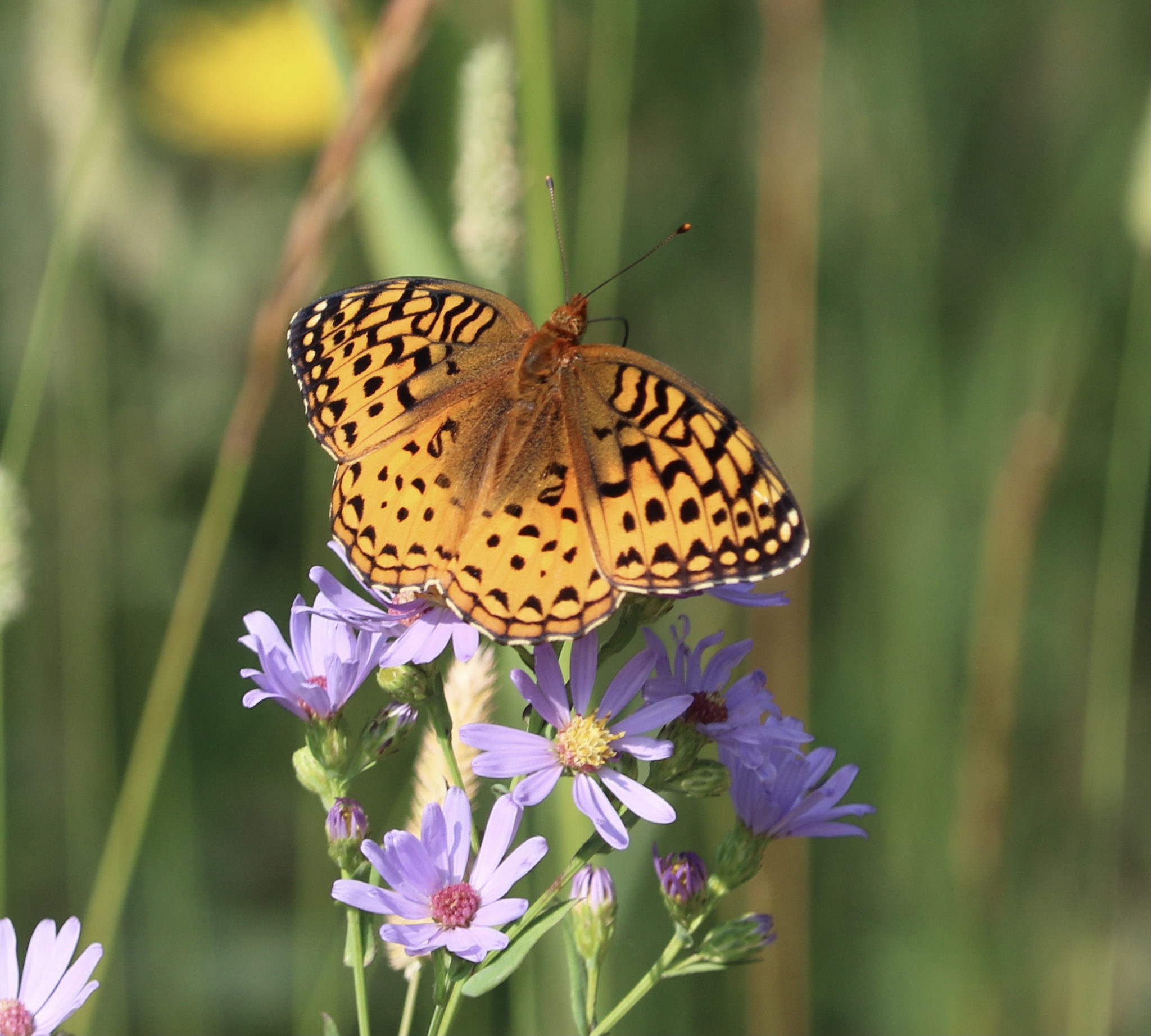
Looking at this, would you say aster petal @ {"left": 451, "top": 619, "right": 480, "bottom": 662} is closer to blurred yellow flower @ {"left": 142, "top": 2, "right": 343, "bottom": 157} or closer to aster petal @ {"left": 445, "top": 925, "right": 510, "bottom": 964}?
aster petal @ {"left": 445, "top": 925, "right": 510, "bottom": 964}

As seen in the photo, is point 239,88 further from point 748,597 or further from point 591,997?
point 591,997

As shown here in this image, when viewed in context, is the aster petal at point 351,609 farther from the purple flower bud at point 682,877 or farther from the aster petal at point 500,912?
the purple flower bud at point 682,877

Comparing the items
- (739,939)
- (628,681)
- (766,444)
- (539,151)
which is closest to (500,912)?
(628,681)

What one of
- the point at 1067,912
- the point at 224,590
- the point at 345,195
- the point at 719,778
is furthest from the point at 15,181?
the point at 1067,912

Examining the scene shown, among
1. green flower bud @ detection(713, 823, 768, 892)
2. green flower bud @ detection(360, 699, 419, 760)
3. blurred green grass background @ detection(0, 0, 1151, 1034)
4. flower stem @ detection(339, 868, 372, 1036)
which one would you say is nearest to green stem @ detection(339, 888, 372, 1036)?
flower stem @ detection(339, 868, 372, 1036)

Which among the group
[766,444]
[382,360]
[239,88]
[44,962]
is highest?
[239,88]

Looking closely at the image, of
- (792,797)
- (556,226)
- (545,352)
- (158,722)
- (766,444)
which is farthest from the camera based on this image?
(766,444)

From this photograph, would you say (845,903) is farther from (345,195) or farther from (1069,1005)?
(345,195)
